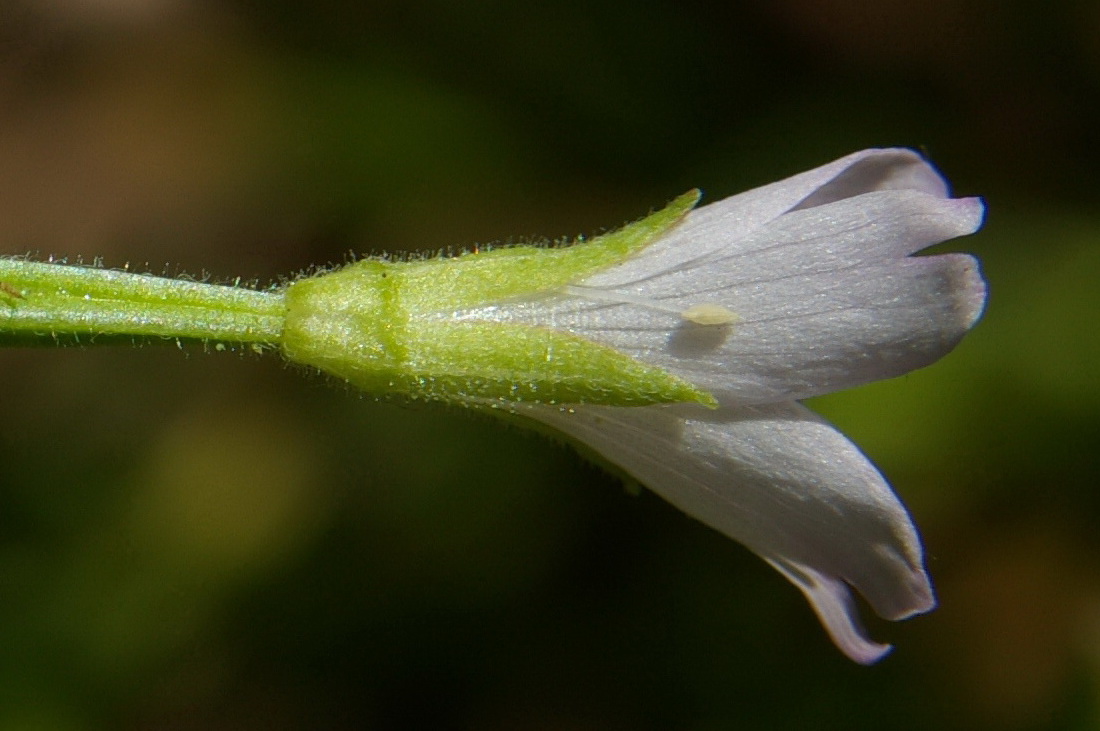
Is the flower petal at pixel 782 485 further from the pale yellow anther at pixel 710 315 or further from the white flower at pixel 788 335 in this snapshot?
the pale yellow anther at pixel 710 315

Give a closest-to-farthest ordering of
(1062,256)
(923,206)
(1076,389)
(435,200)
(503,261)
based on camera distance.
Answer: (923,206)
(503,261)
(1076,389)
(1062,256)
(435,200)

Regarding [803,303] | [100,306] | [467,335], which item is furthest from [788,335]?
[100,306]

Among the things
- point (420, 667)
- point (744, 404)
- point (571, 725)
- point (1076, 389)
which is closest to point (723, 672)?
point (571, 725)

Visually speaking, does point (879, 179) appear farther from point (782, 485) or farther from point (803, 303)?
point (782, 485)

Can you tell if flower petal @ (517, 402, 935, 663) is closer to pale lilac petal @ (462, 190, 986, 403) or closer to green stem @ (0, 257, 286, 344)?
pale lilac petal @ (462, 190, 986, 403)

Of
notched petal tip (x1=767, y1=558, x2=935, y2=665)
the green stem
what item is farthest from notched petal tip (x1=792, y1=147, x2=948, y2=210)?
the green stem

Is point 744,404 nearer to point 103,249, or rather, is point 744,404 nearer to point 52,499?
point 52,499

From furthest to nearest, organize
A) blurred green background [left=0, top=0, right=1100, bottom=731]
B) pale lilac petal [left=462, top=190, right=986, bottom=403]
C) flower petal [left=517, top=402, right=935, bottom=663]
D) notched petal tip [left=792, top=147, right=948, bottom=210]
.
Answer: blurred green background [left=0, top=0, right=1100, bottom=731], notched petal tip [left=792, top=147, right=948, bottom=210], flower petal [left=517, top=402, right=935, bottom=663], pale lilac petal [left=462, top=190, right=986, bottom=403]
